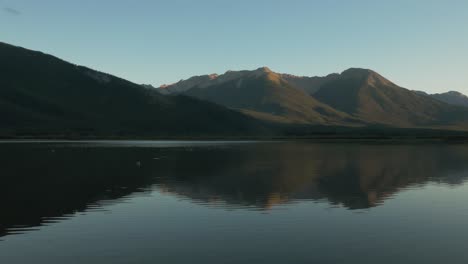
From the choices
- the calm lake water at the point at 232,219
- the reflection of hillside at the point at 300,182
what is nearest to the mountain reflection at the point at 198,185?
the reflection of hillside at the point at 300,182

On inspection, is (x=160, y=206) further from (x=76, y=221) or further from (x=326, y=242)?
(x=326, y=242)

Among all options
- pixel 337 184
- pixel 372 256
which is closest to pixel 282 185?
pixel 337 184

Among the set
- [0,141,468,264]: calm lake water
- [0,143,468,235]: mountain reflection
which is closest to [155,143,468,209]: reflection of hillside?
[0,143,468,235]: mountain reflection

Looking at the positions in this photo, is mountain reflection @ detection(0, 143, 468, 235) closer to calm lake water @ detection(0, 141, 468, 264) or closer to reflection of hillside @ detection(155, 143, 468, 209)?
reflection of hillside @ detection(155, 143, 468, 209)

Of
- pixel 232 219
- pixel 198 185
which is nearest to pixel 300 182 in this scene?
pixel 198 185

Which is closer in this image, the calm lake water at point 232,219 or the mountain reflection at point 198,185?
the calm lake water at point 232,219

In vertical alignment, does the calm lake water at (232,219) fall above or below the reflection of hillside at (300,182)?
below

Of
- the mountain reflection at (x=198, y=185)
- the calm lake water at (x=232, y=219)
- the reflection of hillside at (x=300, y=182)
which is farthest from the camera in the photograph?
the reflection of hillside at (x=300, y=182)

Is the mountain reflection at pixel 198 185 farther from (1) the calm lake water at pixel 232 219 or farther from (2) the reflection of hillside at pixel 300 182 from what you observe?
(1) the calm lake water at pixel 232 219

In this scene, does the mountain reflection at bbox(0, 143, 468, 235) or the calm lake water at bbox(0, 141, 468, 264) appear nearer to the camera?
the calm lake water at bbox(0, 141, 468, 264)

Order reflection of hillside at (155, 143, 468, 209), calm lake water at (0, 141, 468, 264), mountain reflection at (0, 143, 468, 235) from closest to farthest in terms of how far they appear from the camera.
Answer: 1. calm lake water at (0, 141, 468, 264)
2. mountain reflection at (0, 143, 468, 235)
3. reflection of hillside at (155, 143, 468, 209)

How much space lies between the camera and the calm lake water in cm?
2548

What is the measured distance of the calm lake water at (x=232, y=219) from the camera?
25.5 metres

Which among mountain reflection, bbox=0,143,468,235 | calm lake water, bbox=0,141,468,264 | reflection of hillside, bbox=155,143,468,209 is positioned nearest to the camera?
calm lake water, bbox=0,141,468,264
